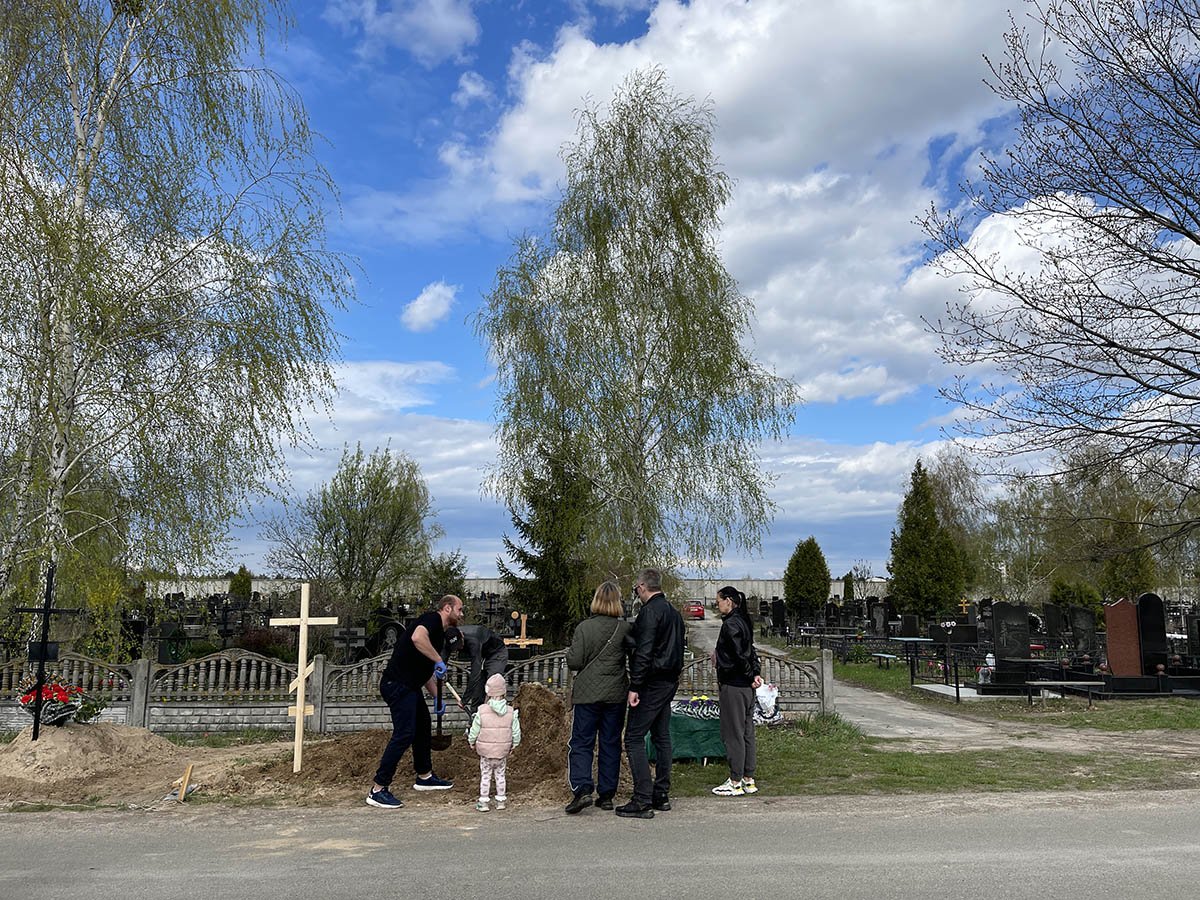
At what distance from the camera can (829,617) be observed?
3600 centimetres

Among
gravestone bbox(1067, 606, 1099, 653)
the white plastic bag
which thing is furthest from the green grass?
gravestone bbox(1067, 606, 1099, 653)

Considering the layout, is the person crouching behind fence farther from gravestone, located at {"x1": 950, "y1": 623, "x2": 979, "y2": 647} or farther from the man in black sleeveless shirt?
gravestone, located at {"x1": 950, "y1": 623, "x2": 979, "y2": 647}

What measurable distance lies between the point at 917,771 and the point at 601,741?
3642 mm

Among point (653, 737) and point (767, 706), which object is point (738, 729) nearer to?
point (653, 737)

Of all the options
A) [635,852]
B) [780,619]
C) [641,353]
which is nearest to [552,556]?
[641,353]

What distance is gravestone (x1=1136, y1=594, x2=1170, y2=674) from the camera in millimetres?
17328

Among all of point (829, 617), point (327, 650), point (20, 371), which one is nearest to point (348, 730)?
point (20, 371)

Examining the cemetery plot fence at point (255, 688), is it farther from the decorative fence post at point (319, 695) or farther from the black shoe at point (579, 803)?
the black shoe at point (579, 803)

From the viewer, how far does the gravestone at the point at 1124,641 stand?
57.3 ft

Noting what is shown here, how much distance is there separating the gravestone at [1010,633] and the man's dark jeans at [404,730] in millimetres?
12682

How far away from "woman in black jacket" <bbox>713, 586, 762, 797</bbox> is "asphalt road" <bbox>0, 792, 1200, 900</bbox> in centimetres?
36

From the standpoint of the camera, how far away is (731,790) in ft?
26.5

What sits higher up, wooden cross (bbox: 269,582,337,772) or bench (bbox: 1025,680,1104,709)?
wooden cross (bbox: 269,582,337,772)

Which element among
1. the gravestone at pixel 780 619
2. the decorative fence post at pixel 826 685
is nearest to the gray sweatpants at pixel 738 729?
the decorative fence post at pixel 826 685
